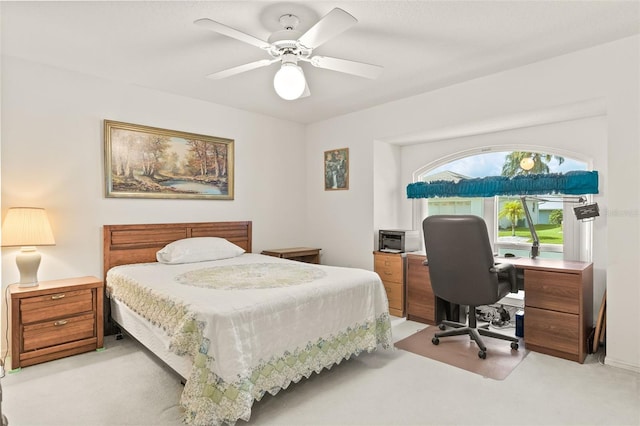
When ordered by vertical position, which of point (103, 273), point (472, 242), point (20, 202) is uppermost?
point (20, 202)

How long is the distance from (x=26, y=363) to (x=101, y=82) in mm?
2524

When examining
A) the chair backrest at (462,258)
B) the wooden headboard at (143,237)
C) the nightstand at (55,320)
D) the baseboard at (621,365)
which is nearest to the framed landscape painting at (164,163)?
the wooden headboard at (143,237)

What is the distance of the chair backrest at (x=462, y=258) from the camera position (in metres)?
2.91

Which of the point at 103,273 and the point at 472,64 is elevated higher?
the point at 472,64

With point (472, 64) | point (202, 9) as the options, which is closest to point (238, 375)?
point (202, 9)

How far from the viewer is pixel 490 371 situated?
8.97ft

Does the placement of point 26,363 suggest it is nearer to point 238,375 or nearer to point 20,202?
point 20,202

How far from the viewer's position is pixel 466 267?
3.00m

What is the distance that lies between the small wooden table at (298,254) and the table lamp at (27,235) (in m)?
2.29

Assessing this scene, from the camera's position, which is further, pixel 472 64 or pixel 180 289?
pixel 472 64

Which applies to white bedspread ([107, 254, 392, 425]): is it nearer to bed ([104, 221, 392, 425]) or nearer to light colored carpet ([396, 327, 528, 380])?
bed ([104, 221, 392, 425])

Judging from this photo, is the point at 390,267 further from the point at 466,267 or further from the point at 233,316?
the point at 233,316

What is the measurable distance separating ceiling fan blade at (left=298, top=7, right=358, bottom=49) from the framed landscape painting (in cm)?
230

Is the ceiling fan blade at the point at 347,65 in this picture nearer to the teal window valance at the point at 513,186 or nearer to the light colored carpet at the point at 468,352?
the teal window valance at the point at 513,186
